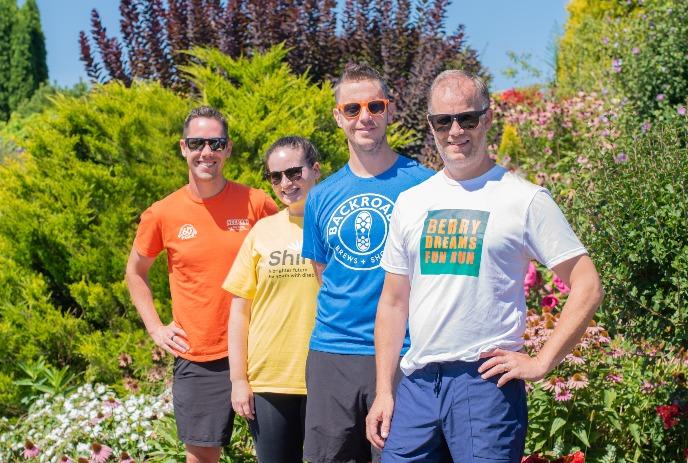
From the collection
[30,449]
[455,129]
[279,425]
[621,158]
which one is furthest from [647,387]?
[30,449]

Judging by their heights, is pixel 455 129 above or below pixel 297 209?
above

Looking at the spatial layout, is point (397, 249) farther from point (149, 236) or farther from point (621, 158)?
point (621, 158)

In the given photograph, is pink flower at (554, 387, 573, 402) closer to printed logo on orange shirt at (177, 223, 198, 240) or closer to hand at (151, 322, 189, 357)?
hand at (151, 322, 189, 357)

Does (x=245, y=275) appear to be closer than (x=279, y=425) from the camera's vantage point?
No

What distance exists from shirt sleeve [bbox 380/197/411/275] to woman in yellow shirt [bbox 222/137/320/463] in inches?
29.5

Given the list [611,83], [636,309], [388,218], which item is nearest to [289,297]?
[388,218]

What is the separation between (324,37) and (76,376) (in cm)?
415

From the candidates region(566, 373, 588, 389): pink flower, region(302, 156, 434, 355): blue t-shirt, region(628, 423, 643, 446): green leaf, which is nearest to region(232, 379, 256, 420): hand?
region(302, 156, 434, 355): blue t-shirt

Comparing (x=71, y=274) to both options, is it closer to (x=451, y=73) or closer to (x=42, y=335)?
(x=42, y=335)

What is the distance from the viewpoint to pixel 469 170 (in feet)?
8.90

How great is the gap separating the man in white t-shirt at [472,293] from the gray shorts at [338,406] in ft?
1.46

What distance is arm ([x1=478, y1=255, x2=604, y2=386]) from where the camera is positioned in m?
2.52

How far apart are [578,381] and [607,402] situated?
12.5 inches

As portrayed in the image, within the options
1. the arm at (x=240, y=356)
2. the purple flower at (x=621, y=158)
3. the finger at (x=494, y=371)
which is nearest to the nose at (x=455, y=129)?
the finger at (x=494, y=371)
